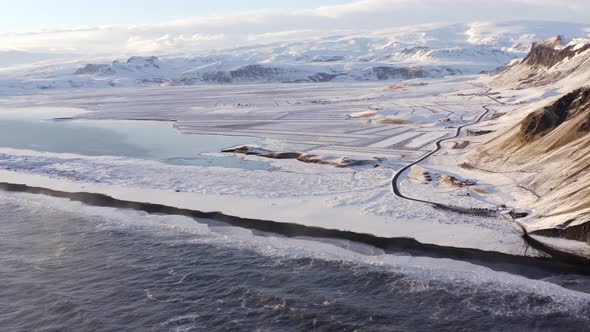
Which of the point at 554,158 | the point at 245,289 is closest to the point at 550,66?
the point at 554,158

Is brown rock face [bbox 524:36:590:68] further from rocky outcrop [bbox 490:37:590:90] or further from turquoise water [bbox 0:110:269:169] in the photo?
turquoise water [bbox 0:110:269:169]

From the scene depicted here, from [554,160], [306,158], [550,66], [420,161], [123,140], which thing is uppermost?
[550,66]

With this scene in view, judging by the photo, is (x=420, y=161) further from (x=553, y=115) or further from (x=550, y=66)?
(x=550, y=66)

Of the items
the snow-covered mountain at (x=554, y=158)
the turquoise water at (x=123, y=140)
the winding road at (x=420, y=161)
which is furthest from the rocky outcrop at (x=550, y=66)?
the turquoise water at (x=123, y=140)

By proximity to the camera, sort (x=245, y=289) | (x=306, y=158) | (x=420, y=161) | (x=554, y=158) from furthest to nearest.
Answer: (x=306, y=158) → (x=420, y=161) → (x=554, y=158) → (x=245, y=289)

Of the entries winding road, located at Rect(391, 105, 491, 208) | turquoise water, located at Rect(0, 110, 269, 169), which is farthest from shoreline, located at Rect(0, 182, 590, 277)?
turquoise water, located at Rect(0, 110, 269, 169)

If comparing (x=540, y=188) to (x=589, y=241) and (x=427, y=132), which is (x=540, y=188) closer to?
(x=589, y=241)
